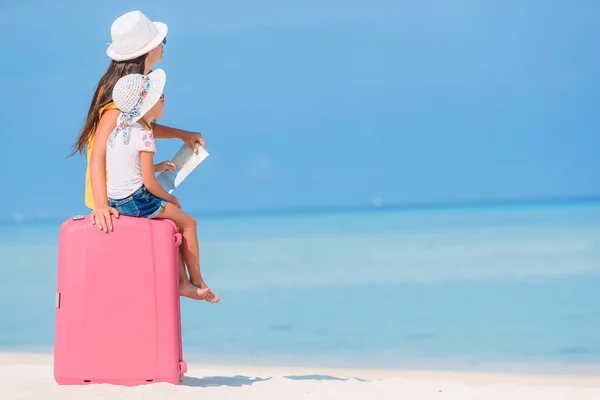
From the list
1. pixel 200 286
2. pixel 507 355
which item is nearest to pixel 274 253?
pixel 507 355

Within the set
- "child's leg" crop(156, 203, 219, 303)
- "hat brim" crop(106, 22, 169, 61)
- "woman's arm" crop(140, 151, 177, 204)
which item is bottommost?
"child's leg" crop(156, 203, 219, 303)

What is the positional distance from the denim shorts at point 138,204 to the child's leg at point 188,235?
4 cm

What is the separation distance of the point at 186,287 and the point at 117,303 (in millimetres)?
275

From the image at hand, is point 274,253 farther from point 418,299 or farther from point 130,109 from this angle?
point 130,109

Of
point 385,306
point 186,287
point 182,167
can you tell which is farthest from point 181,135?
point 385,306

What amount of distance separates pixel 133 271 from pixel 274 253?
741 centimetres

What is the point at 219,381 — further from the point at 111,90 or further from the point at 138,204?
the point at 111,90

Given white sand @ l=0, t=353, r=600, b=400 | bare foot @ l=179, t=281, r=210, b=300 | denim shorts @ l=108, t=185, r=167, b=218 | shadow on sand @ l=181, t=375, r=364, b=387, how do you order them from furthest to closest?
shadow on sand @ l=181, t=375, r=364, b=387
bare foot @ l=179, t=281, r=210, b=300
denim shorts @ l=108, t=185, r=167, b=218
white sand @ l=0, t=353, r=600, b=400

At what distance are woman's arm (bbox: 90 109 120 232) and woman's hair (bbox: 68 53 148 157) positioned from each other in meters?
0.05

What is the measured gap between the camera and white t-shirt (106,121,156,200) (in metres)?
2.92

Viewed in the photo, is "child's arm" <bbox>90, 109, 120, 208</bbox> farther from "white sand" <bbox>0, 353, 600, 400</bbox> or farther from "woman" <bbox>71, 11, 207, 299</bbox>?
"white sand" <bbox>0, 353, 600, 400</bbox>

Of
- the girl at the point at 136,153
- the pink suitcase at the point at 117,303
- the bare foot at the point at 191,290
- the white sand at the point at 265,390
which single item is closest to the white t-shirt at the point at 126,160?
the girl at the point at 136,153

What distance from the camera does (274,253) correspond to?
1028cm

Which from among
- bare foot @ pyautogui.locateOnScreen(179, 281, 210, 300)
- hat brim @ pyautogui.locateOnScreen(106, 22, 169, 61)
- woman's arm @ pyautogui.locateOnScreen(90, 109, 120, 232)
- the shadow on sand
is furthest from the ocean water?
hat brim @ pyautogui.locateOnScreen(106, 22, 169, 61)
